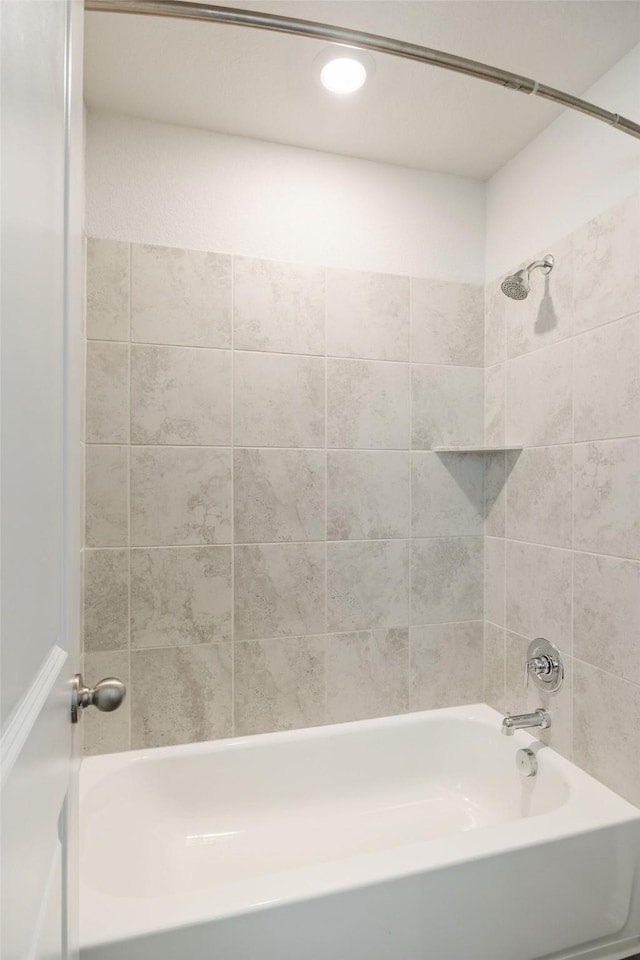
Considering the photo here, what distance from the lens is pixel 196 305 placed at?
176cm

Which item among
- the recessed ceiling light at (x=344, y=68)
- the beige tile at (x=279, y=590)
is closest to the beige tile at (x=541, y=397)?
the beige tile at (x=279, y=590)

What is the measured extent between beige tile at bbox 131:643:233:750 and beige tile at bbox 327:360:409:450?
839mm

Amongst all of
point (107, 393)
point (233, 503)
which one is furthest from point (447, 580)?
point (107, 393)

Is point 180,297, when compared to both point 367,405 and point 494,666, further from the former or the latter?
point 494,666

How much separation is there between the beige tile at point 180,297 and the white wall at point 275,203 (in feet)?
0.19

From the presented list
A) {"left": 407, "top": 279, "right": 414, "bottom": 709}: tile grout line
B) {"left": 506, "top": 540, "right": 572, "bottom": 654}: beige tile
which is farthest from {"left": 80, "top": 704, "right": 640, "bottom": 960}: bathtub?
{"left": 506, "top": 540, "right": 572, "bottom": 654}: beige tile

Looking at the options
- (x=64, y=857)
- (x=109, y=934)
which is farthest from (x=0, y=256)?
(x=109, y=934)

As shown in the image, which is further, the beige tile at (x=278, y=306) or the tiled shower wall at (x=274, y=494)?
the beige tile at (x=278, y=306)

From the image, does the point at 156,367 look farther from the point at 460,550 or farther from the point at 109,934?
the point at 109,934

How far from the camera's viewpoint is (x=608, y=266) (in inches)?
60.0

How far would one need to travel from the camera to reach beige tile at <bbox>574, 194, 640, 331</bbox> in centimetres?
144

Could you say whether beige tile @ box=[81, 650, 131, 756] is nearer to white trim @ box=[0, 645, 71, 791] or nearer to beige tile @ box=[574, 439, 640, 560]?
white trim @ box=[0, 645, 71, 791]

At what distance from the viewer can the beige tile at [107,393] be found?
65.6 inches

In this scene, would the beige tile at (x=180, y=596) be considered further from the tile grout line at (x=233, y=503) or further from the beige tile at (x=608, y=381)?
the beige tile at (x=608, y=381)
